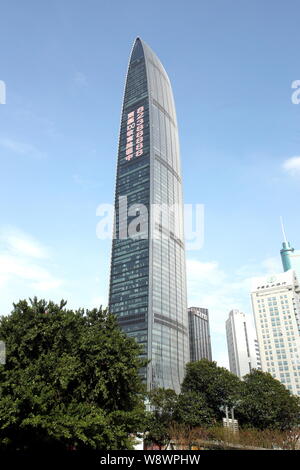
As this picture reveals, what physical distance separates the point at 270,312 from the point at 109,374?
149m

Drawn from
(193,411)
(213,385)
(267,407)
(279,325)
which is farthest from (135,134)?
(267,407)

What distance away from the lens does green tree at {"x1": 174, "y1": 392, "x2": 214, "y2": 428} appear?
52.6 m

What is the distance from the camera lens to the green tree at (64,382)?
2295 cm

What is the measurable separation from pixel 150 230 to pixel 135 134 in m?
48.4

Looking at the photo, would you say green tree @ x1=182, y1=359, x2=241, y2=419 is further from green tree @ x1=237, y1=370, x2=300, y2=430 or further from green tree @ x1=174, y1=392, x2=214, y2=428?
green tree @ x1=237, y1=370, x2=300, y2=430

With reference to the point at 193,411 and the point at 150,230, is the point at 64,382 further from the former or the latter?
the point at 150,230

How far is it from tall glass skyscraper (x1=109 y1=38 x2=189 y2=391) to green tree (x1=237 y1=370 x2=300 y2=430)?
6841cm

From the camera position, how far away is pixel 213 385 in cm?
5725

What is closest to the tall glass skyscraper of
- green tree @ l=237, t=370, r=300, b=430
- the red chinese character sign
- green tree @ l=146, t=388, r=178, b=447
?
the red chinese character sign

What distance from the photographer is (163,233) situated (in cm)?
14638

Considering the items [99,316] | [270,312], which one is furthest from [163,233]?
[99,316]

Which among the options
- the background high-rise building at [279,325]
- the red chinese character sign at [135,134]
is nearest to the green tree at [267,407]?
the background high-rise building at [279,325]

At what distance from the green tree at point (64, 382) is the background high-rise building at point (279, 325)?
138 meters

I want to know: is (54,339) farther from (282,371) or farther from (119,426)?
(282,371)
